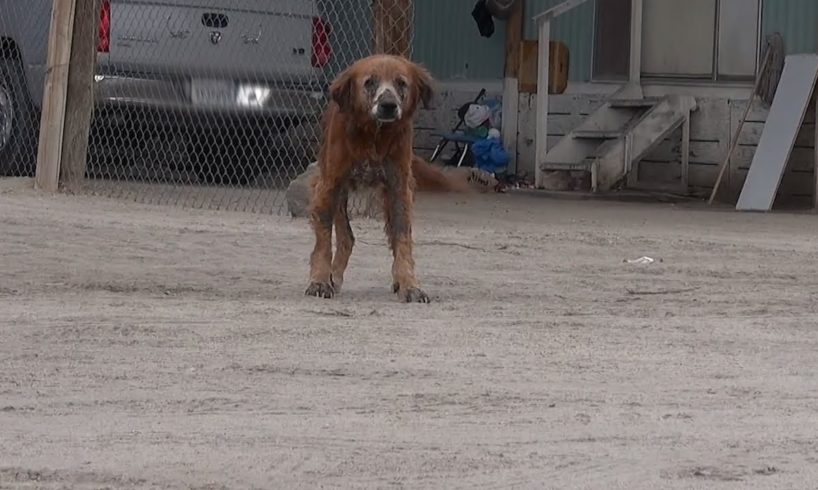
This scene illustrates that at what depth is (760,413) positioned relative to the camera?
5551 millimetres

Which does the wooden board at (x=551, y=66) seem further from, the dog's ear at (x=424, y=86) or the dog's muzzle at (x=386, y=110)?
the dog's muzzle at (x=386, y=110)

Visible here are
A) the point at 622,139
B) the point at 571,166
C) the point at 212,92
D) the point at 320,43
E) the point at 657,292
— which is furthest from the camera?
the point at 571,166

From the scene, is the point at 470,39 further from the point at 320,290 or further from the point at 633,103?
the point at 320,290

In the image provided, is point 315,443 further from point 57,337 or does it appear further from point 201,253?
point 201,253

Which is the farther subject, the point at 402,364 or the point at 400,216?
the point at 400,216

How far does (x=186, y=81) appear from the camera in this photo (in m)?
13.2

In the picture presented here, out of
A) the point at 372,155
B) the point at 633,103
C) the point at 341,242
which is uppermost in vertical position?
the point at 633,103

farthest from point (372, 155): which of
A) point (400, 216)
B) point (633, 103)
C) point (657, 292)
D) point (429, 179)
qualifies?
point (633, 103)

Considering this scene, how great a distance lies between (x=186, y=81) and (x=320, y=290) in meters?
5.52

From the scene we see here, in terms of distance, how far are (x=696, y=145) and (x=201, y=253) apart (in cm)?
671

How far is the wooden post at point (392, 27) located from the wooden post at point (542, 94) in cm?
428

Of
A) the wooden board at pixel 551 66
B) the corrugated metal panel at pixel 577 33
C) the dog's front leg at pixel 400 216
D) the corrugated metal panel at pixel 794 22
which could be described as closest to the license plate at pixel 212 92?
the wooden board at pixel 551 66

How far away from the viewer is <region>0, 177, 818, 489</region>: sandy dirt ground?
4.84 m

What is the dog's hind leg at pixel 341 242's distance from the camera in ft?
27.6
